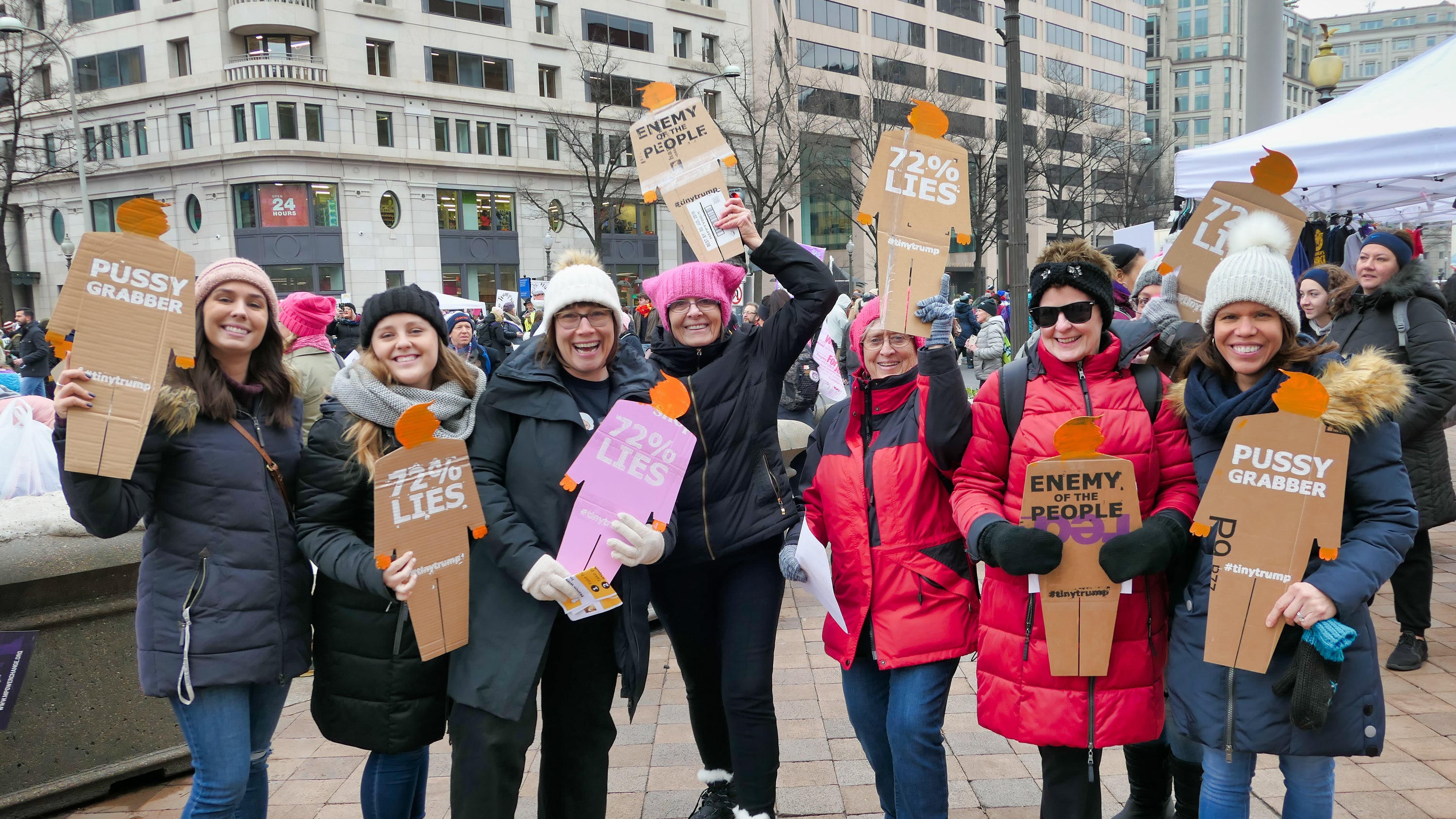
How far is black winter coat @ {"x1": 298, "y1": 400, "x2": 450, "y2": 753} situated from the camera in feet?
8.71

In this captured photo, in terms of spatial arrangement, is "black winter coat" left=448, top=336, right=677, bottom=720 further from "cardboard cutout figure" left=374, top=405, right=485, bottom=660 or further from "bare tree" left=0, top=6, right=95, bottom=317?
"bare tree" left=0, top=6, right=95, bottom=317

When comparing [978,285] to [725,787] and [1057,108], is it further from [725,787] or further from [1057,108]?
[725,787]

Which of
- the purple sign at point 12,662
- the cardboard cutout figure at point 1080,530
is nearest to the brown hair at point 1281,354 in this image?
the cardboard cutout figure at point 1080,530

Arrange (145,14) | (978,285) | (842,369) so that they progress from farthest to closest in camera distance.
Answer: (978,285), (145,14), (842,369)

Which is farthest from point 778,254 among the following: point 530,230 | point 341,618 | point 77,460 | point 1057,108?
point 1057,108

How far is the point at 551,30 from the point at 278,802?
4288cm

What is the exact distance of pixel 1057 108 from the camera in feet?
169

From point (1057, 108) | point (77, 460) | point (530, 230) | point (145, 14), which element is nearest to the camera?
point (77, 460)

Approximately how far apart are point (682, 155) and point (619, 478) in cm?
147

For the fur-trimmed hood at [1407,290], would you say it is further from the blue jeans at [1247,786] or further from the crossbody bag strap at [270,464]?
the crossbody bag strap at [270,464]

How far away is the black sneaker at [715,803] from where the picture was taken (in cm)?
341

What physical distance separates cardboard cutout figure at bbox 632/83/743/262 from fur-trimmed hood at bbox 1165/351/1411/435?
203 cm

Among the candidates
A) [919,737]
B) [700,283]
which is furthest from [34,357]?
[919,737]

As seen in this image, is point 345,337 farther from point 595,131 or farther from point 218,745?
point 595,131
